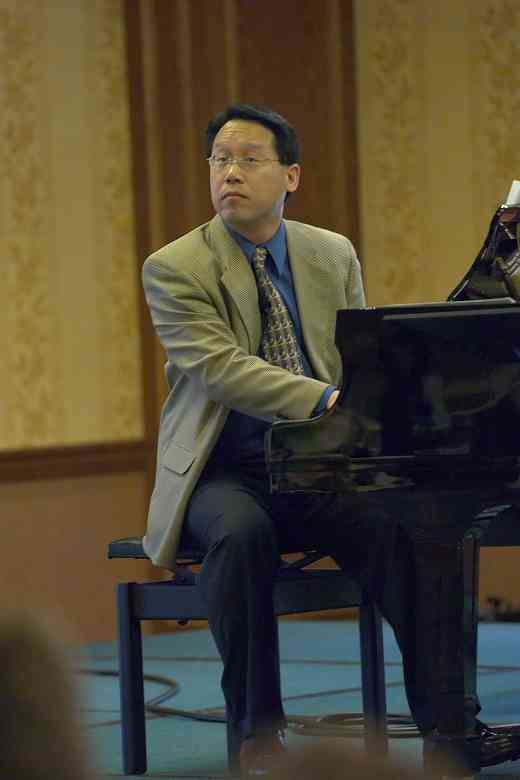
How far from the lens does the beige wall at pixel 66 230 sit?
15.8 ft

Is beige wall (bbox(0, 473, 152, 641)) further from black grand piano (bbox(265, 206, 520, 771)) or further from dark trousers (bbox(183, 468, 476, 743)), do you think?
black grand piano (bbox(265, 206, 520, 771))

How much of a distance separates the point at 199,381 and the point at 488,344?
2.26 feet

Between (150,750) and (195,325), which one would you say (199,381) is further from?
(150,750)

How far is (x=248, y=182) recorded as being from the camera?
2.97 metres

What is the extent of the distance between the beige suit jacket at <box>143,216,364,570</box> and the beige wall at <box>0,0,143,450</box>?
1.95 metres

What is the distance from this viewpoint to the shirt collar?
2.99m

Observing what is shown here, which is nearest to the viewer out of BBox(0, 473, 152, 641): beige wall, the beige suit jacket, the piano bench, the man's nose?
the beige suit jacket

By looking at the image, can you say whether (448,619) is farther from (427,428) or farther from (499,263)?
(499,263)

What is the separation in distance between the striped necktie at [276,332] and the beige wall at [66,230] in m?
2.05

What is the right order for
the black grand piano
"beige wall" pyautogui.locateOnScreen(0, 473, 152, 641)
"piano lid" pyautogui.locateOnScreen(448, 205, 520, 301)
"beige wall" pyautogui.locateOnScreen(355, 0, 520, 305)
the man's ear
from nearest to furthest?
1. the black grand piano
2. "piano lid" pyautogui.locateOnScreen(448, 205, 520, 301)
3. the man's ear
4. "beige wall" pyautogui.locateOnScreen(0, 473, 152, 641)
5. "beige wall" pyautogui.locateOnScreen(355, 0, 520, 305)

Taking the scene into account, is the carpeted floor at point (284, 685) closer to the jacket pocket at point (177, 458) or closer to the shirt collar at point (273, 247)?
the jacket pocket at point (177, 458)

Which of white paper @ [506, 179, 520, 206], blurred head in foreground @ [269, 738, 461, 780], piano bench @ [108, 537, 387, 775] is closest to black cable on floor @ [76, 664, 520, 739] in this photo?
piano bench @ [108, 537, 387, 775]

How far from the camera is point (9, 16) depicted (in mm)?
4785

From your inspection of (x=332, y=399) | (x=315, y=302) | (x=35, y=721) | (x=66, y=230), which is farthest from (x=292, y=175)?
(x=35, y=721)
